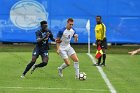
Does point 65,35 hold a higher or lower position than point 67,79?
higher

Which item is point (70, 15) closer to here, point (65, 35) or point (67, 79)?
point (65, 35)

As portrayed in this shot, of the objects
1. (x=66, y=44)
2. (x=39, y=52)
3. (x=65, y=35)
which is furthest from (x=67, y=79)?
(x=65, y=35)

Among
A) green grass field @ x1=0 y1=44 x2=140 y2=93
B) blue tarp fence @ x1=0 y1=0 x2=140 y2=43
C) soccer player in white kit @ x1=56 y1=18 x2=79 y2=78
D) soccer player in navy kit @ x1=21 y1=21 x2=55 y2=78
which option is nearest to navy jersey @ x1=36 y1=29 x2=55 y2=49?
soccer player in navy kit @ x1=21 y1=21 x2=55 y2=78

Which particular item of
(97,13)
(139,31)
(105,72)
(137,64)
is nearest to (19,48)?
(97,13)

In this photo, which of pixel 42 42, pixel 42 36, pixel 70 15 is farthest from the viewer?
pixel 70 15

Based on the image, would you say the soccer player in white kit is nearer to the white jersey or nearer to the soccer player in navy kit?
the white jersey

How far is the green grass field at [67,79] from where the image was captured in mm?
14016

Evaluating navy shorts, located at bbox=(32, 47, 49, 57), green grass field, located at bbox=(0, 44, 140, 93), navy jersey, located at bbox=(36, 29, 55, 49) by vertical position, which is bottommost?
green grass field, located at bbox=(0, 44, 140, 93)

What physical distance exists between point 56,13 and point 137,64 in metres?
10.0

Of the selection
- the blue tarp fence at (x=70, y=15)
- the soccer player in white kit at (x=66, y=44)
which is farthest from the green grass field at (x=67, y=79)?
the blue tarp fence at (x=70, y=15)

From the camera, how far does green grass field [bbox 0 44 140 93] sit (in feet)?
46.0

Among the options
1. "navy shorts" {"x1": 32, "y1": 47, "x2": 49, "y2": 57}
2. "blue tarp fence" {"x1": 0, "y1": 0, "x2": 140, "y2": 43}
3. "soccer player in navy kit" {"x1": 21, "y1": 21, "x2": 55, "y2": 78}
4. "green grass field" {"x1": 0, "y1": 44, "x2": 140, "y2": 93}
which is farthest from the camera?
"blue tarp fence" {"x1": 0, "y1": 0, "x2": 140, "y2": 43}

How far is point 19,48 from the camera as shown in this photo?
102 ft

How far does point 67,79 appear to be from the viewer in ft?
53.6
